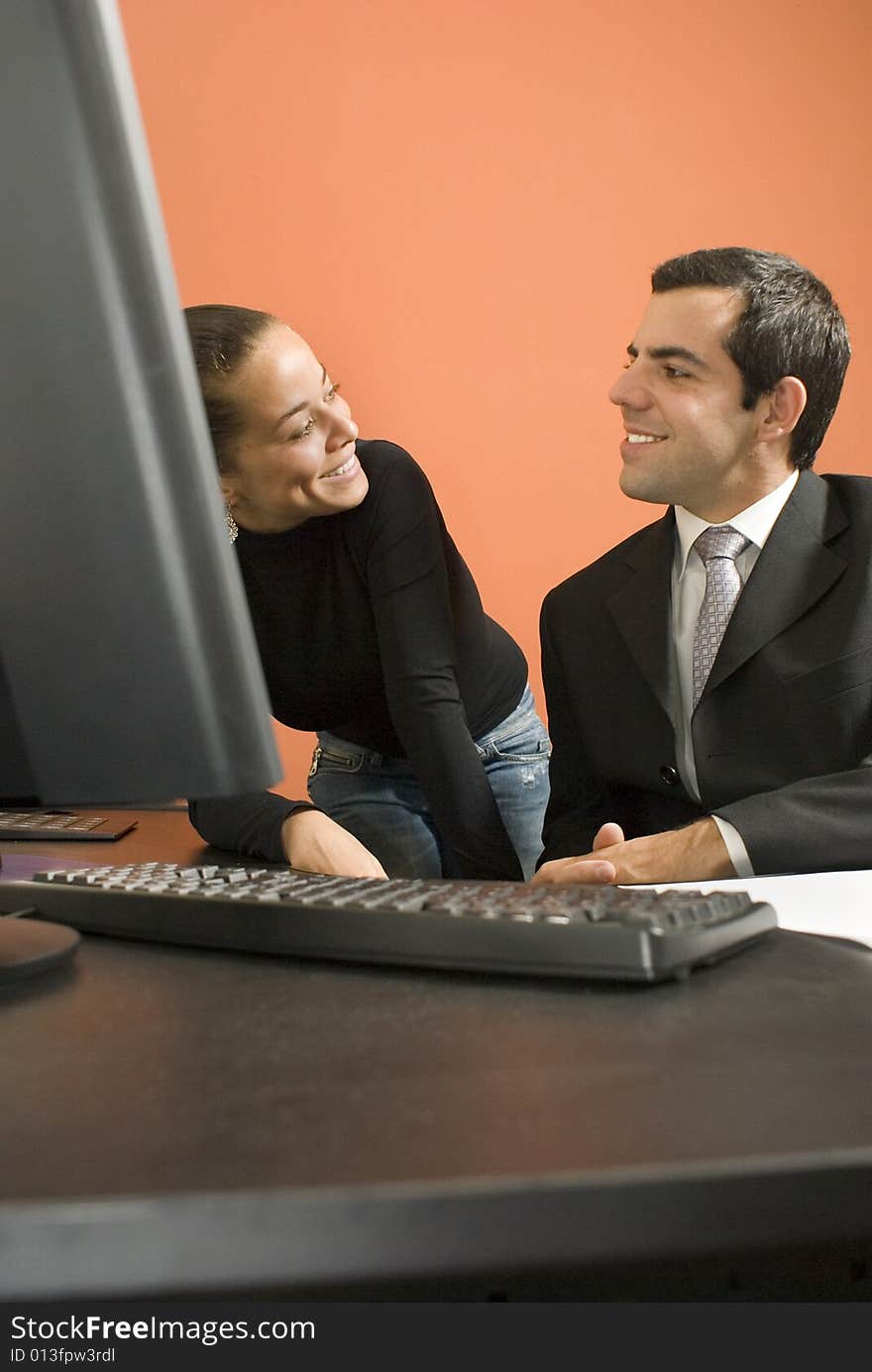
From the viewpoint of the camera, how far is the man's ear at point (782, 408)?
1.89 m

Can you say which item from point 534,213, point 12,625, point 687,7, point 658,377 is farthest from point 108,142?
point 687,7

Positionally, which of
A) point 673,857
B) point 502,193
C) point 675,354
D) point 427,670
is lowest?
point 673,857

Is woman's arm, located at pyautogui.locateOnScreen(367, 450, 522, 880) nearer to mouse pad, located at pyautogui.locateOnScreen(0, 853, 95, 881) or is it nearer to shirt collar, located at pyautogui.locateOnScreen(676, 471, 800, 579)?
shirt collar, located at pyautogui.locateOnScreen(676, 471, 800, 579)

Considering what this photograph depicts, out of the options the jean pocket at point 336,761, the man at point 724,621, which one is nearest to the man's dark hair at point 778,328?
the man at point 724,621

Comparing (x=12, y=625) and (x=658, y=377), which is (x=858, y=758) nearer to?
(x=658, y=377)

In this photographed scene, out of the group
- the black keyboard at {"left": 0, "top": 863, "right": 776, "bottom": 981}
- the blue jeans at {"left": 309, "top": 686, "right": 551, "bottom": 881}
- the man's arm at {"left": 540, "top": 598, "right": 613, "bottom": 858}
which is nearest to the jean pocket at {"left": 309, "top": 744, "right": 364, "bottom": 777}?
the blue jeans at {"left": 309, "top": 686, "right": 551, "bottom": 881}

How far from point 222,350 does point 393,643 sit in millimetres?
447

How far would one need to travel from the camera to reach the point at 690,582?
1.70m

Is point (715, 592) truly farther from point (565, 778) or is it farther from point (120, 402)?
point (120, 402)

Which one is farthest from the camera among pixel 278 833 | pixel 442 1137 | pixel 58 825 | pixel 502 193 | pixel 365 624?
pixel 502 193

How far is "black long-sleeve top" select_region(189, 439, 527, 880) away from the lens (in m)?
1.67

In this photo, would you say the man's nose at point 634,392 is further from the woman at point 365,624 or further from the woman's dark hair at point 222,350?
the woman's dark hair at point 222,350

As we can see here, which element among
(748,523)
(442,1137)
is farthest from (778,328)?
(442,1137)

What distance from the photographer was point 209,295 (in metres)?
2.85
